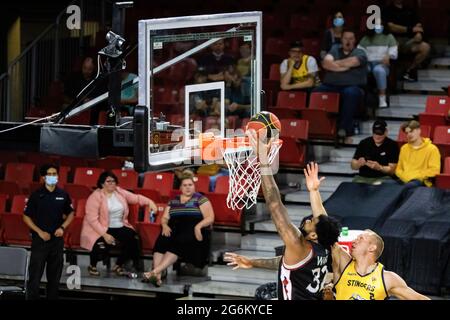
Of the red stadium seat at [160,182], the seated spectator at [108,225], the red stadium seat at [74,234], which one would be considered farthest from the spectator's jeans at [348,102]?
the red stadium seat at [74,234]

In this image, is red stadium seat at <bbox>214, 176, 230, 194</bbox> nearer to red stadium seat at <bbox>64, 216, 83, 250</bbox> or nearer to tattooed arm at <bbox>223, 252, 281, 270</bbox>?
red stadium seat at <bbox>64, 216, 83, 250</bbox>

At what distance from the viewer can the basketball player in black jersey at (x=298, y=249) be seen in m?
9.16

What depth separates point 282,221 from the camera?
9172mm

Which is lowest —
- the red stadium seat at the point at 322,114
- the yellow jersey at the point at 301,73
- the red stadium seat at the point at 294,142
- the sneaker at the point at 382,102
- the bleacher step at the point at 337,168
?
the bleacher step at the point at 337,168

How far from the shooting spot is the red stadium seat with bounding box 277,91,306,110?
15.4m

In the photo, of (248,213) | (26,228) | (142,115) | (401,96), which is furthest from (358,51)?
(142,115)

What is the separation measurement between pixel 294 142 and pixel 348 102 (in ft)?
2.85

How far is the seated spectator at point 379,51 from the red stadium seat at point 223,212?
8.65 ft

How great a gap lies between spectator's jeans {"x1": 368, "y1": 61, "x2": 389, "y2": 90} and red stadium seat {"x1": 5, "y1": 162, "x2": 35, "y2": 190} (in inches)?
168

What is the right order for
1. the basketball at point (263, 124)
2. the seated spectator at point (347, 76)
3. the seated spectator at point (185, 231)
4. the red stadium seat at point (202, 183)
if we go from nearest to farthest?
1. the basketball at point (263, 124)
2. the seated spectator at point (185, 231)
3. the red stadium seat at point (202, 183)
4. the seated spectator at point (347, 76)

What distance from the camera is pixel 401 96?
52.2 feet

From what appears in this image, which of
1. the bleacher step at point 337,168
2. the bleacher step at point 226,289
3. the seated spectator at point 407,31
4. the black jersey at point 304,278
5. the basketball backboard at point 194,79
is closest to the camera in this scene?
the black jersey at point 304,278

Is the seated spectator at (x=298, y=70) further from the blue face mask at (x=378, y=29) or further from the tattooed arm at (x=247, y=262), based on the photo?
the tattooed arm at (x=247, y=262)
